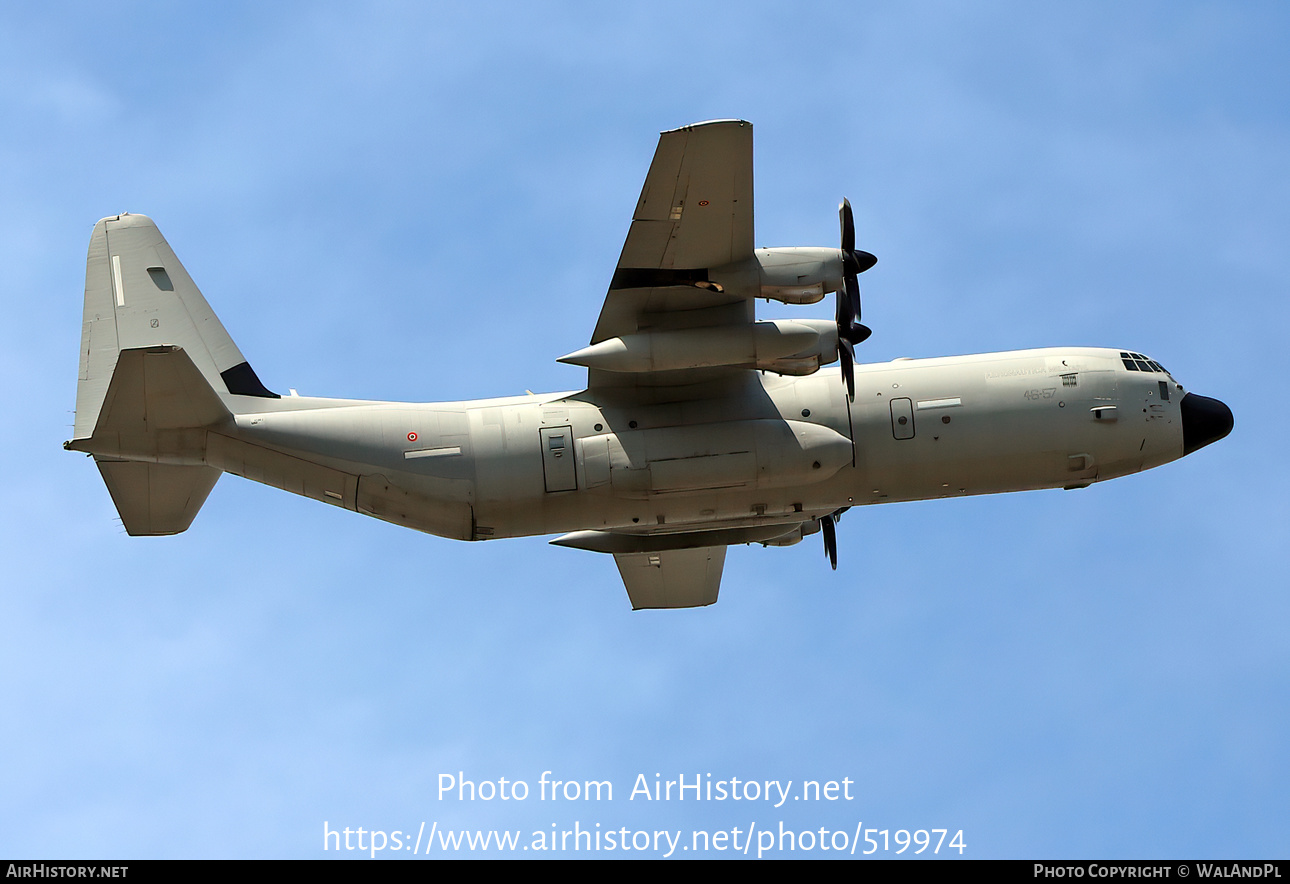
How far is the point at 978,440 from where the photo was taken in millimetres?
22844

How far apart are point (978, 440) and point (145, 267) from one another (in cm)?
1397

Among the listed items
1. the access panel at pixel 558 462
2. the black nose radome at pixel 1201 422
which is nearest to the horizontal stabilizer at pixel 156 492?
the access panel at pixel 558 462

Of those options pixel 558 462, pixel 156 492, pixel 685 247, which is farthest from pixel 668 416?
pixel 156 492

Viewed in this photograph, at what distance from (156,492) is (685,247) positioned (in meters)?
9.66

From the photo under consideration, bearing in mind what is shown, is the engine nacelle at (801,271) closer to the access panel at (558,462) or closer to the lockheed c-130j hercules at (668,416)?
the lockheed c-130j hercules at (668,416)

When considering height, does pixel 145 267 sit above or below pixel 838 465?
above

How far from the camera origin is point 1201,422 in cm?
2370

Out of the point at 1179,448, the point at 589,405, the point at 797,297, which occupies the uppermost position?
the point at 797,297

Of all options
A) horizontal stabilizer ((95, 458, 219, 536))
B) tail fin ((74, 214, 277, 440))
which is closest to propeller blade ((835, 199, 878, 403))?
tail fin ((74, 214, 277, 440))

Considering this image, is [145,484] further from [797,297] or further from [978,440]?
[978,440]

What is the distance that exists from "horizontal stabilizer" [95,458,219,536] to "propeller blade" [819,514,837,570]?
34.5 feet

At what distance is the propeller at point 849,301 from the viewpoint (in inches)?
846

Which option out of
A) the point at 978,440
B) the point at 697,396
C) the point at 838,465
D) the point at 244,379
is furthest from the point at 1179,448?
the point at 244,379
